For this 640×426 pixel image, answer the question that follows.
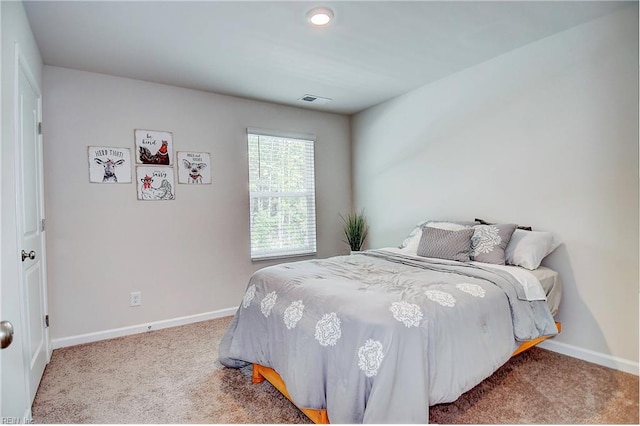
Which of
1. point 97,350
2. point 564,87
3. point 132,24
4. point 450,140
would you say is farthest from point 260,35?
point 97,350

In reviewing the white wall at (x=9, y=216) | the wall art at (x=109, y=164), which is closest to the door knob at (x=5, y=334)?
the white wall at (x=9, y=216)

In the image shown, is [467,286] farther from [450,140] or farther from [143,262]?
[143,262]

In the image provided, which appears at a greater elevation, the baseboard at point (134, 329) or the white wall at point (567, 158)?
the white wall at point (567, 158)

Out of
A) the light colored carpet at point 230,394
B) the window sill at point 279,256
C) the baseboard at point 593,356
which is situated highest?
the window sill at point 279,256

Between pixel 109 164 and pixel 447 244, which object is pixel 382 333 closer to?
pixel 447 244

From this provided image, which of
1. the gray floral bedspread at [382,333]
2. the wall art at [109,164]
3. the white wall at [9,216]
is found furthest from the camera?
the wall art at [109,164]

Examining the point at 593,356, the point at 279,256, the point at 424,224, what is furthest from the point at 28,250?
the point at 593,356

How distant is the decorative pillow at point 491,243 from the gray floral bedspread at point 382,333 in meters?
0.23

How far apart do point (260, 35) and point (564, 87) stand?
2215 millimetres

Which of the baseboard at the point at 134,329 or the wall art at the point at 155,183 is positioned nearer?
the baseboard at the point at 134,329

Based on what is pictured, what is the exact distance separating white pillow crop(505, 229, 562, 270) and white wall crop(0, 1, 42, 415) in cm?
294

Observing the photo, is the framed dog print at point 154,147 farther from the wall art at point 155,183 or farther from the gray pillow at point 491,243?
the gray pillow at point 491,243

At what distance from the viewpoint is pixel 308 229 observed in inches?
170

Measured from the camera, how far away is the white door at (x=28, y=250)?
1.79 meters
